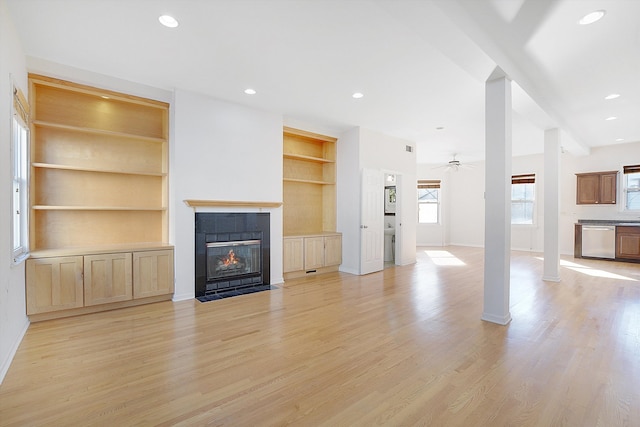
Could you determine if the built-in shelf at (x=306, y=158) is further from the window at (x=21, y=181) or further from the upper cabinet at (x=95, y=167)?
the window at (x=21, y=181)

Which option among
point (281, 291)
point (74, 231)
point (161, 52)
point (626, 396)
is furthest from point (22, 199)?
point (626, 396)

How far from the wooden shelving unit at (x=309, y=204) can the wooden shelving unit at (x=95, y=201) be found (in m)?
2.21

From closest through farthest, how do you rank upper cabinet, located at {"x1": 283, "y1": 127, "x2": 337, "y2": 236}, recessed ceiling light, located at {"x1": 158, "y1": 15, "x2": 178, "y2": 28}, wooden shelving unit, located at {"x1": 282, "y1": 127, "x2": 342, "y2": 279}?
recessed ceiling light, located at {"x1": 158, "y1": 15, "x2": 178, "y2": 28} < wooden shelving unit, located at {"x1": 282, "y1": 127, "x2": 342, "y2": 279} < upper cabinet, located at {"x1": 283, "y1": 127, "x2": 337, "y2": 236}

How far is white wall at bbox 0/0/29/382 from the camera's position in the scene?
2410mm

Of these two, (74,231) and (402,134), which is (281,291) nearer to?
(74,231)

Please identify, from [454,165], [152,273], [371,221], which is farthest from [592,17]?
[454,165]

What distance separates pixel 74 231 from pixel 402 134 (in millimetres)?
6080

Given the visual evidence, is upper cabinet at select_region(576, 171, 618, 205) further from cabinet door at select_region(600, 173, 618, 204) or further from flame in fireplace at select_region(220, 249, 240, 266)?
flame in fireplace at select_region(220, 249, 240, 266)

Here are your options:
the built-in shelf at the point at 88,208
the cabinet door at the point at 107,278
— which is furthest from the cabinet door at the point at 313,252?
the cabinet door at the point at 107,278

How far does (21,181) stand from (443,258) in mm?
8342

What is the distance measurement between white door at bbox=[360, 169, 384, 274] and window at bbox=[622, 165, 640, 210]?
6485 mm

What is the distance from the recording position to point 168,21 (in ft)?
8.94

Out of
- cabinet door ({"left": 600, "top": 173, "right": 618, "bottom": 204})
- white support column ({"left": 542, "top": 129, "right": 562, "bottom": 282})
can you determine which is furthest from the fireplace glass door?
cabinet door ({"left": 600, "top": 173, "right": 618, "bottom": 204})

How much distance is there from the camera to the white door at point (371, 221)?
6.10 meters
